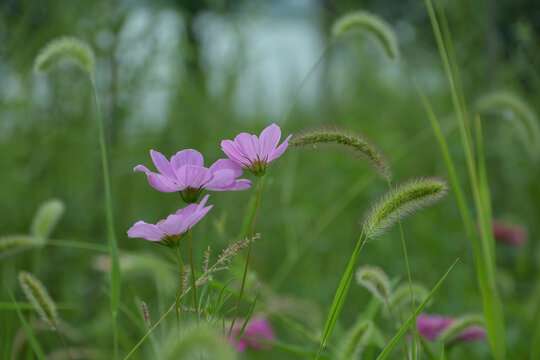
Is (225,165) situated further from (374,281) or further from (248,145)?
(374,281)

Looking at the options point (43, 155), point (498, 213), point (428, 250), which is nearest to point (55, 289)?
point (43, 155)

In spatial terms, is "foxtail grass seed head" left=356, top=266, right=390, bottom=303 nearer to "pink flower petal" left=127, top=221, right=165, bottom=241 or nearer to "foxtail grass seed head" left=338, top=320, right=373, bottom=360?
"foxtail grass seed head" left=338, top=320, right=373, bottom=360

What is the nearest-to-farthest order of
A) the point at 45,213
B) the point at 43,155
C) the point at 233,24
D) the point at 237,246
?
1. the point at 237,246
2. the point at 45,213
3. the point at 43,155
4. the point at 233,24

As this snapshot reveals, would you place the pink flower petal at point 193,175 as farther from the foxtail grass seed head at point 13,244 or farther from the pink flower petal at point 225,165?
the foxtail grass seed head at point 13,244

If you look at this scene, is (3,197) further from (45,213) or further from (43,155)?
(45,213)

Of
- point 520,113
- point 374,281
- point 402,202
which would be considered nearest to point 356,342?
point 374,281
